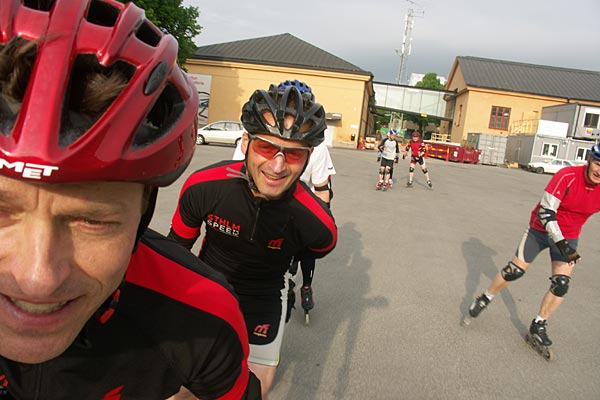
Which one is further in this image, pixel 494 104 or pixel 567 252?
pixel 494 104

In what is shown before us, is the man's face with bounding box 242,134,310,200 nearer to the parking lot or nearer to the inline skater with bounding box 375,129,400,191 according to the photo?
the parking lot

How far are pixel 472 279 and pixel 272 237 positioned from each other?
472cm

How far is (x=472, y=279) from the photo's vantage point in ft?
21.4

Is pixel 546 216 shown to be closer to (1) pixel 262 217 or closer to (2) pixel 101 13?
(1) pixel 262 217

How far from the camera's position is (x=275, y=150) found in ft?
9.73

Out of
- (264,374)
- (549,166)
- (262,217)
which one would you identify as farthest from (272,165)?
(549,166)

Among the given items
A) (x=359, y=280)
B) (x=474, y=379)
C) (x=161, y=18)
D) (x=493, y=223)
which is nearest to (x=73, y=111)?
(x=474, y=379)

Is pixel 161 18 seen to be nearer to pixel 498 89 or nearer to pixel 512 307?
pixel 512 307

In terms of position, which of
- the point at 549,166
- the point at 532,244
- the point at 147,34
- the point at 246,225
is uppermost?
the point at 147,34

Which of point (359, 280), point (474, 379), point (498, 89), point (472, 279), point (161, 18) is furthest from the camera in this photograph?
point (498, 89)

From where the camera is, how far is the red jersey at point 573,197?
4637 mm

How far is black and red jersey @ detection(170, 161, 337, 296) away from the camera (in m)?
2.84

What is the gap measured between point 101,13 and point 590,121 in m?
49.8

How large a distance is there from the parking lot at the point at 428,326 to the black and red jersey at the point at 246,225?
1128mm
